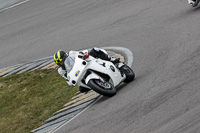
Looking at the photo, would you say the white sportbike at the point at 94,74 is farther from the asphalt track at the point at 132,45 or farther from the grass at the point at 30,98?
the grass at the point at 30,98

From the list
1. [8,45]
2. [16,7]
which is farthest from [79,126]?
[16,7]

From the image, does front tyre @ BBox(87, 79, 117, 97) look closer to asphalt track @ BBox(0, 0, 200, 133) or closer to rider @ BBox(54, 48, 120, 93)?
asphalt track @ BBox(0, 0, 200, 133)

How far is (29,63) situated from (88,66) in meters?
5.80

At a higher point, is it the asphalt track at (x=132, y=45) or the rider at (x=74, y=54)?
the rider at (x=74, y=54)

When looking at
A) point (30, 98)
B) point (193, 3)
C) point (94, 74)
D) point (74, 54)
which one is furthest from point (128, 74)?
point (193, 3)

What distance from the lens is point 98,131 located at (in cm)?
822

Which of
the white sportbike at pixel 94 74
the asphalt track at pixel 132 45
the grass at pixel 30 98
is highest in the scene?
the white sportbike at pixel 94 74

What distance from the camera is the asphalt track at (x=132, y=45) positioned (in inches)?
315

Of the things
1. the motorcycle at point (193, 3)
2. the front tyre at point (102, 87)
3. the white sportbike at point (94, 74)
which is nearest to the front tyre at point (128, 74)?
the white sportbike at point (94, 74)

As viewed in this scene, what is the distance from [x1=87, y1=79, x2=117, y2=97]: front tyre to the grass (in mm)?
1772

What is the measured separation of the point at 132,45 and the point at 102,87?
14.3ft

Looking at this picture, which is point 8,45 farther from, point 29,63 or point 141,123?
point 141,123

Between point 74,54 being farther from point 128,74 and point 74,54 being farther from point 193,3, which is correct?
point 193,3

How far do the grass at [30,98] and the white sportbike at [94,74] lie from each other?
1500 millimetres
